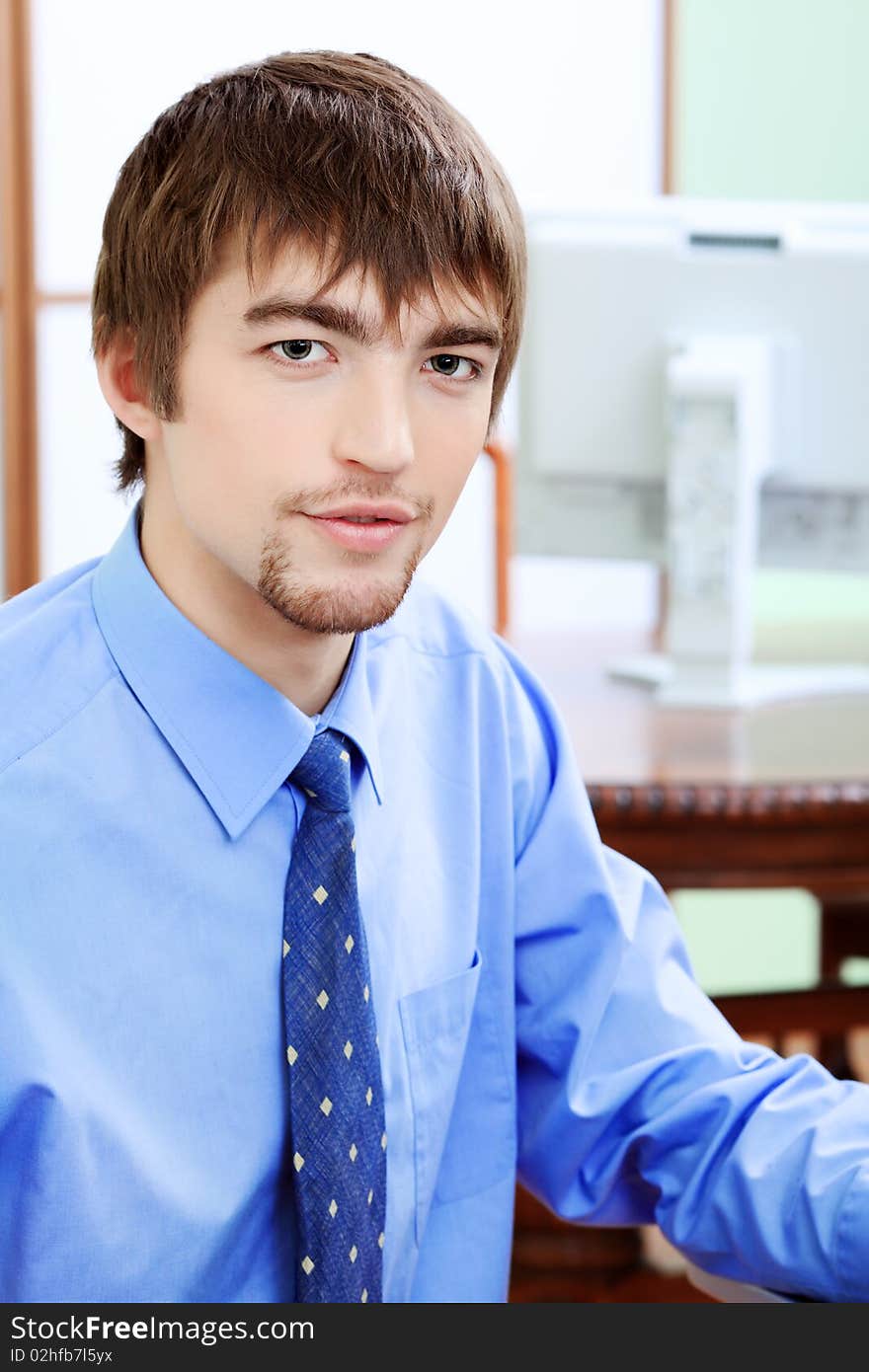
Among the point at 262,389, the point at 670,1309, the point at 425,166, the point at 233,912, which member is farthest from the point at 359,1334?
the point at 425,166

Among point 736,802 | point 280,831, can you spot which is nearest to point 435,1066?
point 280,831

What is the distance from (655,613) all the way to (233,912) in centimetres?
291

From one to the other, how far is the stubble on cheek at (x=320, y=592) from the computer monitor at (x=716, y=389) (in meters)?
1.17

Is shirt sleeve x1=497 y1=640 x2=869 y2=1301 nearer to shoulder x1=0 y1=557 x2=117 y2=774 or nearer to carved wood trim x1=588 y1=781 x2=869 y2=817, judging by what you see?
shoulder x1=0 y1=557 x2=117 y2=774

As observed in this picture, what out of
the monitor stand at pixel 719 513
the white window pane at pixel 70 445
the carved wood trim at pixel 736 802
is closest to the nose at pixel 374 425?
the carved wood trim at pixel 736 802

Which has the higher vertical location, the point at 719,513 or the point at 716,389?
the point at 716,389

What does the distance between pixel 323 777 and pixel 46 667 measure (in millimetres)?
167

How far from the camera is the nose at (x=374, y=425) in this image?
896 millimetres

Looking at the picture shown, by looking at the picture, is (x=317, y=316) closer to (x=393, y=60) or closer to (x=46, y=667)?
(x=46, y=667)

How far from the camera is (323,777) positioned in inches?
39.0

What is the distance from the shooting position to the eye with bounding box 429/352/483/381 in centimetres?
96

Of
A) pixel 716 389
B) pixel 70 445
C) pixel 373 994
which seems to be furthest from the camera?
pixel 70 445

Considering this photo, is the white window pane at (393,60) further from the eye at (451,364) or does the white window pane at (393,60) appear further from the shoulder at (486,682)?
the eye at (451,364)

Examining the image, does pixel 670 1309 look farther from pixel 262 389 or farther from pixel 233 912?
pixel 262 389
